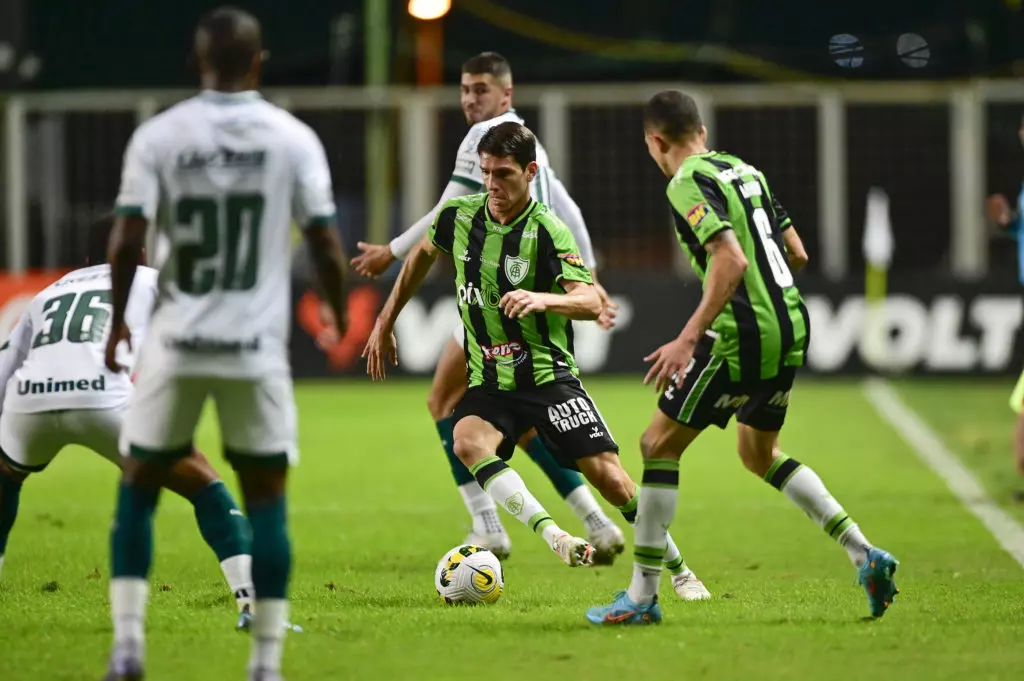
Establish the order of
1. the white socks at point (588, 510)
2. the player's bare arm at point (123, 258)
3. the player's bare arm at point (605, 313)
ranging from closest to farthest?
the player's bare arm at point (123, 258)
the white socks at point (588, 510)
the player's bare arm at point (605, 313)

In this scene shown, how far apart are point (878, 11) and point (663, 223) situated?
4.61 m

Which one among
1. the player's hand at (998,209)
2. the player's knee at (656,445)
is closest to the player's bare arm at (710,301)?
the player's knee at (656,445)

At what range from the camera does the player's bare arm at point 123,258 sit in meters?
5.30

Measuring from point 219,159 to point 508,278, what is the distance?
2.35 metres

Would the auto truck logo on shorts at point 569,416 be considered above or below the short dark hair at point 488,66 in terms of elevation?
below

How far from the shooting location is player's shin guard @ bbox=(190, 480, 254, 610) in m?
6.78

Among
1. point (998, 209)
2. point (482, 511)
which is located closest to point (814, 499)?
point (482, 511)

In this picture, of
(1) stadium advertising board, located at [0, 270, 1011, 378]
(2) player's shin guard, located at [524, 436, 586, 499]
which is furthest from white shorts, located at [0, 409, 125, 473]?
(1) stadium advertising board, located at [0, 270, 1011, 378]

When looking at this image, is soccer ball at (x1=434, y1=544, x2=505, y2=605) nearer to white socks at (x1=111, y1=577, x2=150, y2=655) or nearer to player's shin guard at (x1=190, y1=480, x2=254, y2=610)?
player's shin guard at (x1=190, y1=480, x2=254, y2=610)

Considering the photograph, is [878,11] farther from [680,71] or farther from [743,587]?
[743,587]

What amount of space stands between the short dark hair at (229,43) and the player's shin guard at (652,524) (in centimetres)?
234

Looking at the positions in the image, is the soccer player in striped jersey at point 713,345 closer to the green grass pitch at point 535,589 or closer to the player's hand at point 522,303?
the green grass pitch at point 535,589

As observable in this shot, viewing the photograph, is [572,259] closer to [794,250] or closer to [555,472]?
[794,250]

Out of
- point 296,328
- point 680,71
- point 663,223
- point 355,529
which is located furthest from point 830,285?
point 355,529
